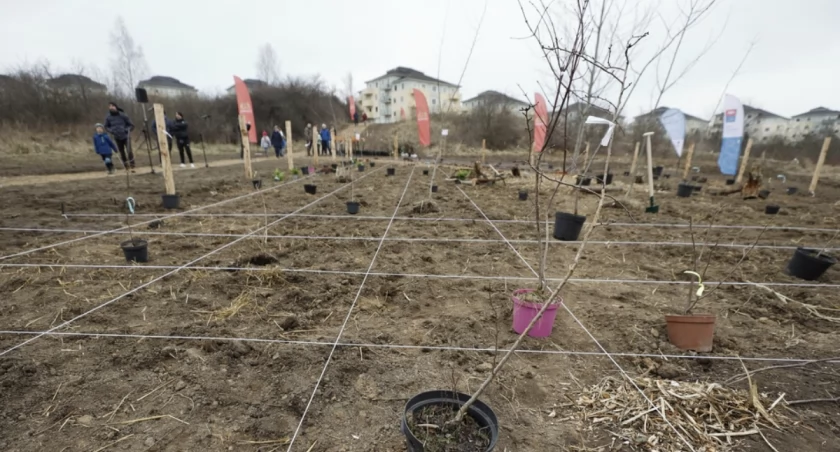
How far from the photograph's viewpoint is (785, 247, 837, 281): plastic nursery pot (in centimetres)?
342

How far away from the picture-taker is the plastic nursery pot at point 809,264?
3.42 m

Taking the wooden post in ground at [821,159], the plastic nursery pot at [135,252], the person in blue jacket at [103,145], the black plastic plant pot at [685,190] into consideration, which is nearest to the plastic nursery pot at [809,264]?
the black plastic plant pot at [685,190]

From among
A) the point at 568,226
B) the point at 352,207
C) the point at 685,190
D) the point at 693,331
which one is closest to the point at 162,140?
the point at 352,207

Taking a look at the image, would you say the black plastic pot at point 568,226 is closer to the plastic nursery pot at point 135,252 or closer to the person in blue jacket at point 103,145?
the plastic nursery pot at point 135,252

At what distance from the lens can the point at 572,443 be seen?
1.66 metres

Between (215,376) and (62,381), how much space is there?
804 millimetres

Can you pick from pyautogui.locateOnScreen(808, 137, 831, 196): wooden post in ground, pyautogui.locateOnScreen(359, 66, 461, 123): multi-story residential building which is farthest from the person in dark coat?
pyautogui.locateOnScreen(359, 66, 461, 123): multi-story residential building

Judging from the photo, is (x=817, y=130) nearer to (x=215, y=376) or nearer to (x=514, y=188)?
(x=514, y=188)

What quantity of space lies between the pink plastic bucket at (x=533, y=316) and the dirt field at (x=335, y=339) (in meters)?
0.11

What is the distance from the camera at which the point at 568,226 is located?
15.5ft

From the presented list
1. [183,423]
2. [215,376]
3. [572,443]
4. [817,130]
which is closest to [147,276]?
[215,376]

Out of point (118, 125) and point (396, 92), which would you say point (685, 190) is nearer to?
point (118, 125)

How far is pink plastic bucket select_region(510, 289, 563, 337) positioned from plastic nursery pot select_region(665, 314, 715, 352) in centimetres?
80

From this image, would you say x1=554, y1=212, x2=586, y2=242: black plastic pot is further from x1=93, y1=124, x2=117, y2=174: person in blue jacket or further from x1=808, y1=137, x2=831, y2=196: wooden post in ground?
x1=93, y1=124, x2=117, y2=174: person in blue jacket
